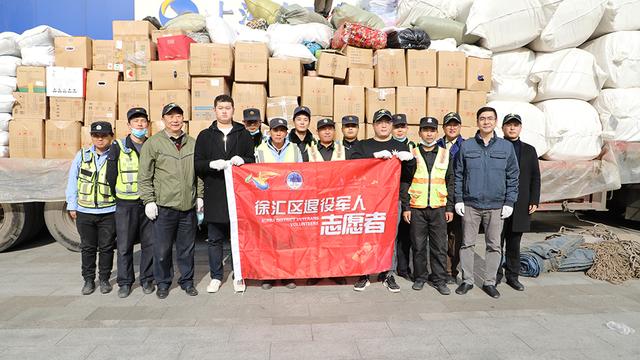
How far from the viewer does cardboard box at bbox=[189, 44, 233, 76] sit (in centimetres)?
525

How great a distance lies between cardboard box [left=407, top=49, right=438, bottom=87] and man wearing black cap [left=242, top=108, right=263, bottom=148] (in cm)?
249

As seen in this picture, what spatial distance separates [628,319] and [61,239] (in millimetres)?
6739

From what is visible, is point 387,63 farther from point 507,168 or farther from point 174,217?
point 174,217

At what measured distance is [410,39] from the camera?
222 inches

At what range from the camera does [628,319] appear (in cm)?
326

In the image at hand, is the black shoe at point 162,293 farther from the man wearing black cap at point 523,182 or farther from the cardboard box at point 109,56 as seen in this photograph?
the man wearing black cap at point 523,182

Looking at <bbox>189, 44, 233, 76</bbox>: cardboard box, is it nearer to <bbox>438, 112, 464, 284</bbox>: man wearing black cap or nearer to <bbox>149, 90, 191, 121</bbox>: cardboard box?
<bbox>149, 90, 191, 121</bbox>: cardboard box

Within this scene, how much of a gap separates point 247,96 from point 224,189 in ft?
6.67

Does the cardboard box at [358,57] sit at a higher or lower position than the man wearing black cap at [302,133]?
higher

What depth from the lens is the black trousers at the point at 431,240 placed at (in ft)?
12.5

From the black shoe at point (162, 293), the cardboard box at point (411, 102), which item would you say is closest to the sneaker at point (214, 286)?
the black shoe at point (162, 293)

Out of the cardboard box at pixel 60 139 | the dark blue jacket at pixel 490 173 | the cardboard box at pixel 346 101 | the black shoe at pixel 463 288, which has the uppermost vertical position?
the cardboard box at pixel 346 101

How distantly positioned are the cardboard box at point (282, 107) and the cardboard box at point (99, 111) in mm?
2179

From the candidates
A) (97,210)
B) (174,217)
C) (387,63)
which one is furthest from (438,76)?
(97,210)
